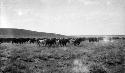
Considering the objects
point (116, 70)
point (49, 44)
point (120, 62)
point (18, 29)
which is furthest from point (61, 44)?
point (18, 29)

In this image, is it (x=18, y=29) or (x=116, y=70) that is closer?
(x=116, y=70)

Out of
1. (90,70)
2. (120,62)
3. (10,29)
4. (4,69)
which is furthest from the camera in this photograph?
(10,29)

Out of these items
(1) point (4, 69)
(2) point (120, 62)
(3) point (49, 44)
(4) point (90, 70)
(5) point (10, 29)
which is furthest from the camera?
(5) point (10, 29)

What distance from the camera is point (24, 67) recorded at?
9.80 m

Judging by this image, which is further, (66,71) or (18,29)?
(18,29)

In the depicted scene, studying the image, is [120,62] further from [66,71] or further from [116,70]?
[66,71]

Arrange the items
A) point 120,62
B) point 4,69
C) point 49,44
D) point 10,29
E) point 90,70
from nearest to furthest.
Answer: point 4,69 < point 90,70 < point 120,62 < point 49,44 < point 10,29

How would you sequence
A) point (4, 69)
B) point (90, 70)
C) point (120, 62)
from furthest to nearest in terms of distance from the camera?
point (120, 62) → point (90, 70) → point (4, 69)

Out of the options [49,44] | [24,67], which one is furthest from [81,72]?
[49,44]

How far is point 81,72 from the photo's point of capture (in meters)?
8.78

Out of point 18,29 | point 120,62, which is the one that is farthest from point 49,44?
point 18,29

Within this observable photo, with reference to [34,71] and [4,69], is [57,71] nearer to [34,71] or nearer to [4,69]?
[34,71]

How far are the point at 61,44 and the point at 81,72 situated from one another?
52.0ft

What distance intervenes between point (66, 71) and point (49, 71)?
89 centimetres
